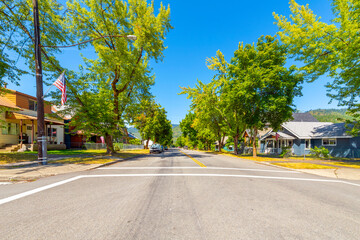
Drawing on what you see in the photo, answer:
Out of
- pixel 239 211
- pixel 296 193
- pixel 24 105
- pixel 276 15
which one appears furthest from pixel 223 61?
pixel 24 105

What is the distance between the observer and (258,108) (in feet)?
63.5

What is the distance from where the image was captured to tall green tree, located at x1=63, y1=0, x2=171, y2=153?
1427 cm

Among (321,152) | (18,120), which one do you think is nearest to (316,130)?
(321,152)

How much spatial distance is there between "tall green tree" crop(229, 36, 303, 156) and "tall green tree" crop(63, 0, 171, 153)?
9692mm

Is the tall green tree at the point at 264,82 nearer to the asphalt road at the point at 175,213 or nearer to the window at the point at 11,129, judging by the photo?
the asphalt road at the point at 175,213

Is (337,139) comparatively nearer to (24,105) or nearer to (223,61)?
(223,61)

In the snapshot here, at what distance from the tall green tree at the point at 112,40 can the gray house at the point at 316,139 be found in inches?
708

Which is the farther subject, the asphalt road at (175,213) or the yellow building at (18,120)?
the yellow building at (18,120)

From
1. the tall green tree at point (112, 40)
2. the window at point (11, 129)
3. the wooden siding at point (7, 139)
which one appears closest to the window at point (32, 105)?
the window at point (11, 129)

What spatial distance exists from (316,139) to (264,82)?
1583 centimetres

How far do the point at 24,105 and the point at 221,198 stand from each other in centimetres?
2803

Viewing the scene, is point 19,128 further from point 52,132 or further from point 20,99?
point 52,132

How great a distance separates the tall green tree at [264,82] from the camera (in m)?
17.2

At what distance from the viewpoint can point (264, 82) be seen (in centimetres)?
1764
